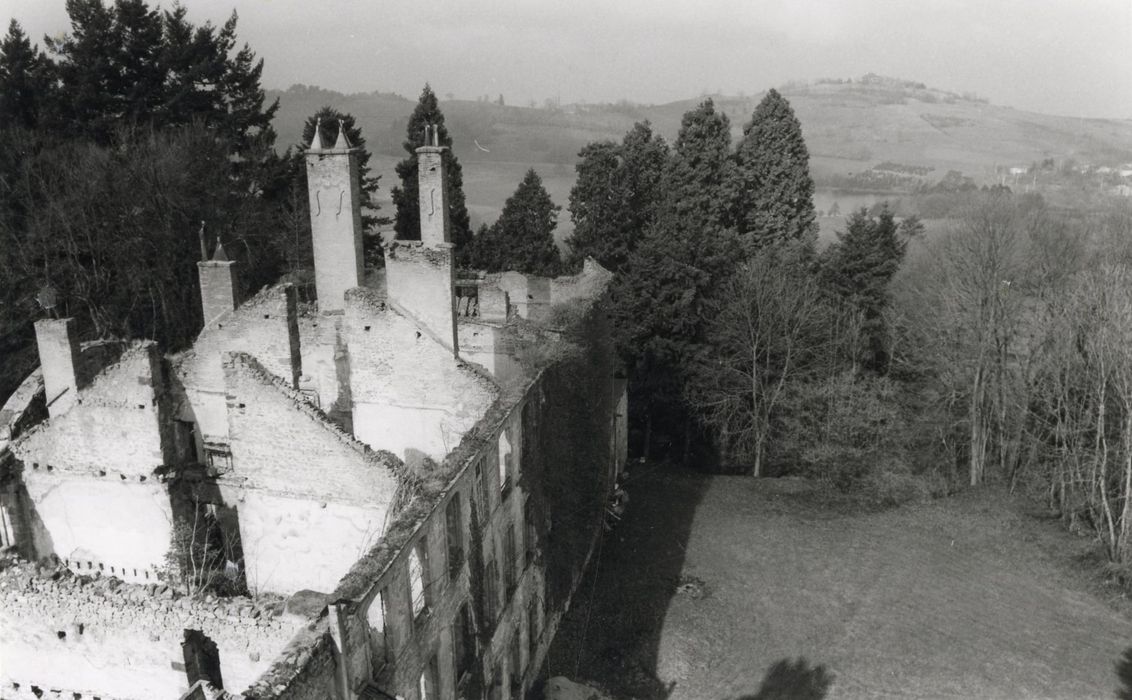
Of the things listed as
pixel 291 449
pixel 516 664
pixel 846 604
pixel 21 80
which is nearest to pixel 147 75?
pixel 21 80

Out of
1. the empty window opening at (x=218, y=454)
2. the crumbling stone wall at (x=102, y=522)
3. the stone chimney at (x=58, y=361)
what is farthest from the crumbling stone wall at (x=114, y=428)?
the empty window opening at (x=218, y=454)

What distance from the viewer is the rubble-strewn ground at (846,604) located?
20.2 m

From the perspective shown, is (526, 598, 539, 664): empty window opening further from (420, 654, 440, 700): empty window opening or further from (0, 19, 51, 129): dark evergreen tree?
(0, 19, 51, 129): dark evergreen tree

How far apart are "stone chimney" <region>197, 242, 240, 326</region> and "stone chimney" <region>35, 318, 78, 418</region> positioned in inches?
161

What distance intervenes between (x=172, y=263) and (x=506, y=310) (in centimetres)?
1233

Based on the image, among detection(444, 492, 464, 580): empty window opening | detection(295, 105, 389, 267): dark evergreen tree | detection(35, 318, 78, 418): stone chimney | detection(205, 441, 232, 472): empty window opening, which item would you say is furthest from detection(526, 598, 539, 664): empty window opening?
detection(295, 105, 389, 267): dark evergreen tree

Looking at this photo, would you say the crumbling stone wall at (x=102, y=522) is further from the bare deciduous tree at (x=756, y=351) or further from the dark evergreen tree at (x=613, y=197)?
the dark evergreen tree at (x=613, y=197)

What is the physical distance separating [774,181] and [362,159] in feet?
68.8

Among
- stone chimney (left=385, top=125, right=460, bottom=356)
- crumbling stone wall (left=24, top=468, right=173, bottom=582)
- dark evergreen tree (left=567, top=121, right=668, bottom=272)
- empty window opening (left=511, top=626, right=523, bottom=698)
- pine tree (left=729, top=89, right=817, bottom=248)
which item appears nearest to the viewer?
crumbling stone wall (left=24, top=468, right=173, bottom=582)

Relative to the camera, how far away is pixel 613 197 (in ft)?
146

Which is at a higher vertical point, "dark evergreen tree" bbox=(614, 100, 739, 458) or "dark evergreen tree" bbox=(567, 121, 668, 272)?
"dark evergreen tree" bbox=(567, 121, 668, 272)

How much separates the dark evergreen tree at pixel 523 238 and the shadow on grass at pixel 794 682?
25988mm

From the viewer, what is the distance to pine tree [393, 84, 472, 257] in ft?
136

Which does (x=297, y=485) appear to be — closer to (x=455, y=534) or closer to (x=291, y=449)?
(x=291, y=449)
